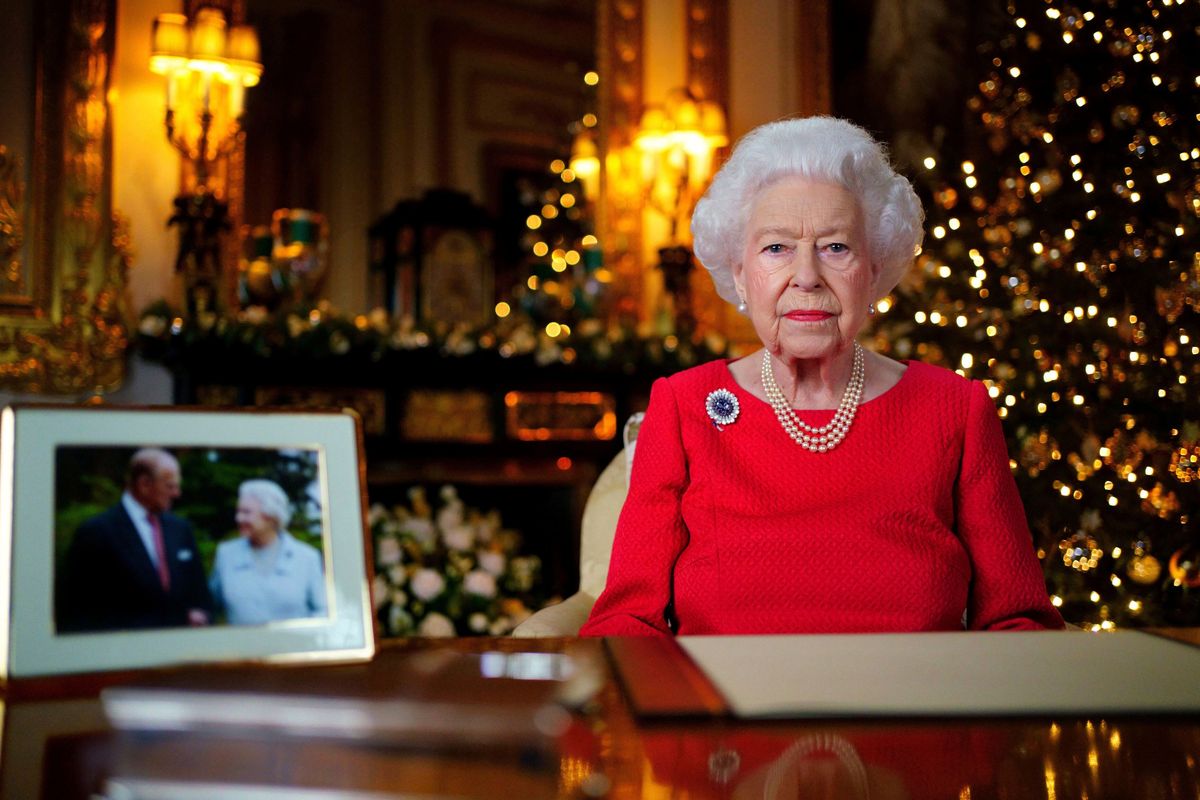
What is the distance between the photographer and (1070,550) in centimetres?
409

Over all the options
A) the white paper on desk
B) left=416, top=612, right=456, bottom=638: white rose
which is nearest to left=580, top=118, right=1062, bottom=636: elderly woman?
the white paper on desk

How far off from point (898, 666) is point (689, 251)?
425 cm

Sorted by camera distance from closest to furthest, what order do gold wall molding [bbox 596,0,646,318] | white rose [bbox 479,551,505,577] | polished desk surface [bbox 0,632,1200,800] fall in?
polished desk surface [bbox 0,632,1200,800] → white rose [bbox 479,551,505,577] → gold wall molding [bbox 596,0,646,318]

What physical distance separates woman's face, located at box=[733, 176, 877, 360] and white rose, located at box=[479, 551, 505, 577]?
6.43ft

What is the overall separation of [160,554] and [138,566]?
0.02 m

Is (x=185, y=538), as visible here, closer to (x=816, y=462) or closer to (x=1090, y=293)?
(x=816, y=462)

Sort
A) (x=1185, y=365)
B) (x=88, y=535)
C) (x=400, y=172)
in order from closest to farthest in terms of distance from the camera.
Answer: (x=88, y=535)
(x=1185, y=365)
(x=400, y=172)

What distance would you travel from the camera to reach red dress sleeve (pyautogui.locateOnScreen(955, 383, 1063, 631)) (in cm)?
150

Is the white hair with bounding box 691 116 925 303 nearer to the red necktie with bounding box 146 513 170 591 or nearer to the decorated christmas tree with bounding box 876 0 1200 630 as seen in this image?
the red necktie with bounding box 146 513 170 591

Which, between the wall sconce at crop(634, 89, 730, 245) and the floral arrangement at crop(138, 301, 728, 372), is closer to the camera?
the floral arrangement at crop(138, 301, 728, 372)

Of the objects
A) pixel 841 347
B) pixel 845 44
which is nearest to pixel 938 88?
pixel 845 44

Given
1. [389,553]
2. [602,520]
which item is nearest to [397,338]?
[389,553]

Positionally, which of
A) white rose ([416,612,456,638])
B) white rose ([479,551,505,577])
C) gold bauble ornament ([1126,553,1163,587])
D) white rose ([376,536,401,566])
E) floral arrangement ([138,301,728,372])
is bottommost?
white rose ([416,612,456,638])

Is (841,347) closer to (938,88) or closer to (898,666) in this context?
(898,666)
